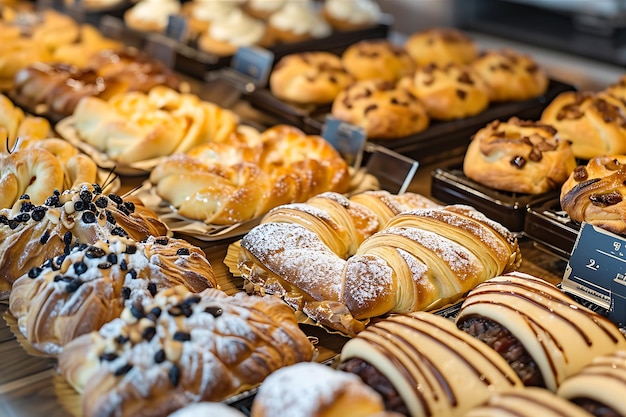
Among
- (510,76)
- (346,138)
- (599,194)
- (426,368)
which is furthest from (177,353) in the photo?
(510,76)

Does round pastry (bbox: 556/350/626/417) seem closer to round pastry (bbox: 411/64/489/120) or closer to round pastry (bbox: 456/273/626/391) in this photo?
round pastry (bbox: 456/273/626/391)

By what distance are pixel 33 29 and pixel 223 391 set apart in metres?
4.42

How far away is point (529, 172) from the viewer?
10.5 feet

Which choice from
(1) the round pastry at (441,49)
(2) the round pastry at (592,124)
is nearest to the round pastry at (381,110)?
(2) the round pastry at (592,124)

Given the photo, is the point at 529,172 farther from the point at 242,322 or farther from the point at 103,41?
the point at 103,41

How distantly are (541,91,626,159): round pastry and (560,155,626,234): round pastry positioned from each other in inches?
20.3

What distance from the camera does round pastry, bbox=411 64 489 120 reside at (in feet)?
14.0

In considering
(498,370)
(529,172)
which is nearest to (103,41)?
(529,172)

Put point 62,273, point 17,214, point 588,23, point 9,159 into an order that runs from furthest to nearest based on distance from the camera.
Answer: point 588,23 < point 9,159 < point 17,214 < point 62,273

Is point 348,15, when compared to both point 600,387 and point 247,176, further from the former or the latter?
point 600,387

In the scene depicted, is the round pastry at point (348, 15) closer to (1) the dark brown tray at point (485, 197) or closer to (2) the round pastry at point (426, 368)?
(1) the dark brown tray at point (485, 197)

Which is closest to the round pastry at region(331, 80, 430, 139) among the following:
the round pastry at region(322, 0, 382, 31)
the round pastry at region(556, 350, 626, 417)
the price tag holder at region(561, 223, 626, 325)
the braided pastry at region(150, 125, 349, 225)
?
the braided pastry at region(150, 125, 349, 225)

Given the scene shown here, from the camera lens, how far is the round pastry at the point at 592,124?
3.53m

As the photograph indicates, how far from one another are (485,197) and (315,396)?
171 cm
